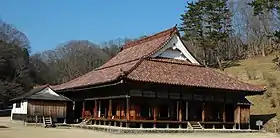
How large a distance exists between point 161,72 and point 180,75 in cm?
176

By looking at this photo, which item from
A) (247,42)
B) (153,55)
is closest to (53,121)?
(153,55)

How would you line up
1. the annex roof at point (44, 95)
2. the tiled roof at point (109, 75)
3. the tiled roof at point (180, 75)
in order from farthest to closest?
1. the annex roof at point (44, 95)
2. the tiled roof at point (180, 75)
3. the tiled roof at point (109, 75)

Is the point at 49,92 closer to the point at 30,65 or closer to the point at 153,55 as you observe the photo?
the point at 153,55

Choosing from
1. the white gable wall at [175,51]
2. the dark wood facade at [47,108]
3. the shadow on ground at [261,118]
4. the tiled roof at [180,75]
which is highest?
the white gable wall at [175,51]

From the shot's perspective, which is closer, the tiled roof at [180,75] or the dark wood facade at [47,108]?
the tiled roof at [180,75]

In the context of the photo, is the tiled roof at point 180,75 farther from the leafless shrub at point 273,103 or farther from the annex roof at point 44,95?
the annex roof at point 44,95

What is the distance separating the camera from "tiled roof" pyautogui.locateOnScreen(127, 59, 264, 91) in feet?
88.5

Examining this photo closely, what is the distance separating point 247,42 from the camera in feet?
242

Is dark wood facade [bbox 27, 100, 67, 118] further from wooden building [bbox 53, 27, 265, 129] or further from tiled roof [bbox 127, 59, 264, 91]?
tiled roof [bbox 127, 59, 264, 91]

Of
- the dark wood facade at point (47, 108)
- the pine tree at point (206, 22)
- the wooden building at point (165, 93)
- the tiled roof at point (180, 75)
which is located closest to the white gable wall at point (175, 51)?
the wooden building at point (165, 93)

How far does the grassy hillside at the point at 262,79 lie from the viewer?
36.0 metres

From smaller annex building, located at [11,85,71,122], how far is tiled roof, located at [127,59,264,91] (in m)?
9.98

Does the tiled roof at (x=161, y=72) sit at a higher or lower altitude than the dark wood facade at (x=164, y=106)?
higher

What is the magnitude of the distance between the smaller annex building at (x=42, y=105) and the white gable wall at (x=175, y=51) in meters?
10.2
